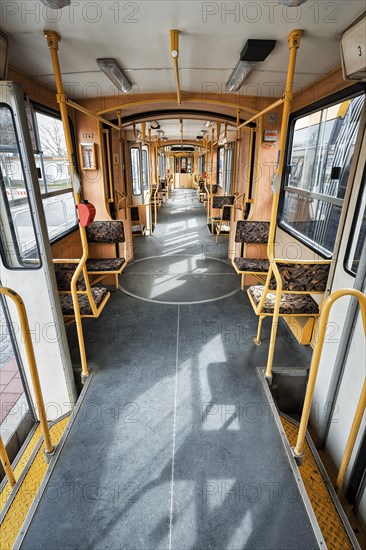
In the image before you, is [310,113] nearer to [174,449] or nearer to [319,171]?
[319,171]

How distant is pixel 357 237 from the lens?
2.37 meters

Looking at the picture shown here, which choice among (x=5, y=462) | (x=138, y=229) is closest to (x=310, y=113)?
(x=5, y=462)

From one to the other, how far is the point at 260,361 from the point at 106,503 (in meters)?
1.85

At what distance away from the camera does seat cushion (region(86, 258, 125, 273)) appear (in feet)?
14.1

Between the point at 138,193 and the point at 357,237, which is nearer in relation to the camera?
the point at 357,237

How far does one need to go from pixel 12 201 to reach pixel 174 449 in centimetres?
232

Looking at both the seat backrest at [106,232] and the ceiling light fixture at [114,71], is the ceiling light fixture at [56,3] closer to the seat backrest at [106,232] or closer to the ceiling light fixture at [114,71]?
the ceiling light fixture at [114,71]

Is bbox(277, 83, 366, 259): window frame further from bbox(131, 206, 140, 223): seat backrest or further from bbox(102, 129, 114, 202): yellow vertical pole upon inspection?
bbox(131, 206, 140, 223): seat backrest

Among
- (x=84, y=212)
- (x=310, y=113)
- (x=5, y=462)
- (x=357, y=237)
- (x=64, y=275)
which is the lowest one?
(x=5, y=462)

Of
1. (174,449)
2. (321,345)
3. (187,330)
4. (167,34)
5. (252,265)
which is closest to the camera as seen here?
(321,345)

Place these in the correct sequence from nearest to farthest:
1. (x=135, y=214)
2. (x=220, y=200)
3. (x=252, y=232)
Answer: (x=252, y=232)
(x=220, y=200)
(x=135, y=214)

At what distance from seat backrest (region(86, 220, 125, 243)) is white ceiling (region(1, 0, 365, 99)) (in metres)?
1.90

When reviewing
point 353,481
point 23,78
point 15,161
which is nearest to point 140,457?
point 353,481

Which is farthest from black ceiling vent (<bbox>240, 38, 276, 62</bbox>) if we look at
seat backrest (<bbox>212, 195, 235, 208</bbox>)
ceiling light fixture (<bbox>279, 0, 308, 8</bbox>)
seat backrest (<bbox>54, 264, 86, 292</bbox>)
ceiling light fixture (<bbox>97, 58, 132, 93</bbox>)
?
seat backrest (<bbox>212, 195, 235, 208</bbox>)
